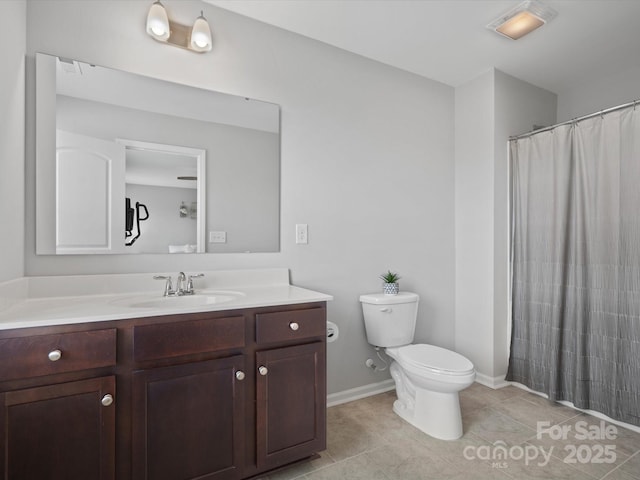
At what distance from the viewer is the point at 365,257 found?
249cm

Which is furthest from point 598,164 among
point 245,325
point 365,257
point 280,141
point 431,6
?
point 245,325

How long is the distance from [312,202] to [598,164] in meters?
1.83

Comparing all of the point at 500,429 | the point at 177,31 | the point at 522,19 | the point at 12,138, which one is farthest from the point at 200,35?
the point at 500,429

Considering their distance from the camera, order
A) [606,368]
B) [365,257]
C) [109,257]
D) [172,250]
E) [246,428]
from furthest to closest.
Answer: [365,257]
[606,368]
[172,250]
[109,257]
[246,428]

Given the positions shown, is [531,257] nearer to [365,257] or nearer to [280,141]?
[365,257]

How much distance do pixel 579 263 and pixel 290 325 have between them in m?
1.97

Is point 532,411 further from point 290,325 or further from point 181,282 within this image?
point 181,282

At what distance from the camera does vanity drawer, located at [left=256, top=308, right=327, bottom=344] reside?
1.52 m

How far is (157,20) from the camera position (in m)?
1.75

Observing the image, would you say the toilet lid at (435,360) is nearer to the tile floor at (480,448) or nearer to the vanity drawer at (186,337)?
the tile floor at (480,448)

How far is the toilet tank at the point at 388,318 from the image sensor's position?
2.29 m

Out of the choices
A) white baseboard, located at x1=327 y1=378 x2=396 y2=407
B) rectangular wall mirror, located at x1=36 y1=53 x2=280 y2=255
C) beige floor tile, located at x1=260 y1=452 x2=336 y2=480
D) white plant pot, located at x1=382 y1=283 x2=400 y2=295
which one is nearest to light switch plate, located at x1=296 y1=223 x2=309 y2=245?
rectangular wall mirror, located at x1=36 y1=53 x2=280 y2=255

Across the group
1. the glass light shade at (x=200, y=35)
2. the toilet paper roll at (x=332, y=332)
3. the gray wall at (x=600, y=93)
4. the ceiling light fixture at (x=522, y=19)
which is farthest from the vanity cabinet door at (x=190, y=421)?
the gray wall at (x=600, y=93)

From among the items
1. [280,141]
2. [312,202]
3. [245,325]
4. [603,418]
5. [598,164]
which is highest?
[280,141]
